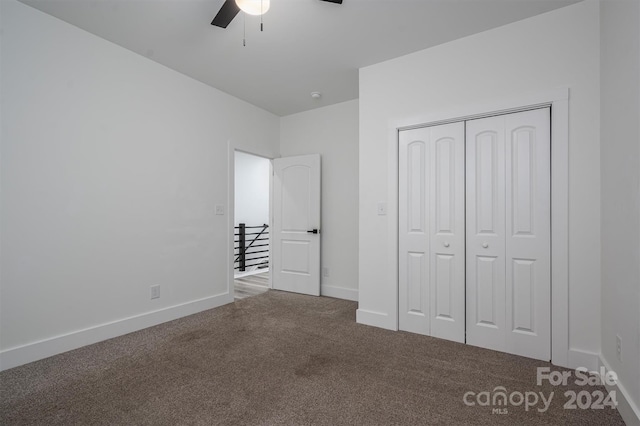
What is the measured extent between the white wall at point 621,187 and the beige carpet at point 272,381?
42 cm

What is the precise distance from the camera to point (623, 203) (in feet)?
5.82

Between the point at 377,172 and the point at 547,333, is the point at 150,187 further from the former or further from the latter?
the point at 547,333

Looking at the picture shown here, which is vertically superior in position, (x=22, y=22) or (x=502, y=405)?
(x=22, y=22)

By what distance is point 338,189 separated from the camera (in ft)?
14.4

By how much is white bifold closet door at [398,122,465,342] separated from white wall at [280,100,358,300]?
125cm

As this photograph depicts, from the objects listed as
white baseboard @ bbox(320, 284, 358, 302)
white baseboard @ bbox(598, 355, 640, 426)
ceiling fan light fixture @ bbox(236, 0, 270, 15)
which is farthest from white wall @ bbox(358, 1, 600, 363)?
ceiling fan light fixture @ bbox(236, 0, 270, 15)

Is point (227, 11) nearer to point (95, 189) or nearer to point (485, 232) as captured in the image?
point (95, 189)

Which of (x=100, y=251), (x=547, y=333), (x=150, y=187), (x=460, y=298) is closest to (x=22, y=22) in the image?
(x=150, y=187)

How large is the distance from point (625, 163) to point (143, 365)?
3447 mm

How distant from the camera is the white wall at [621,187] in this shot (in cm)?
161

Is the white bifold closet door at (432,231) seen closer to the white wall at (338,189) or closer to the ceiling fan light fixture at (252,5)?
the white wall at (338,189)

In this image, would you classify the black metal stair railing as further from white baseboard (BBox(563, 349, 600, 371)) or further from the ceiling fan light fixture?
white baseboard (BBox(563, 349, 600, 371))

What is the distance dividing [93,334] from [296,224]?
2.69m

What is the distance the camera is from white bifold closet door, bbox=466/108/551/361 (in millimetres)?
2395
